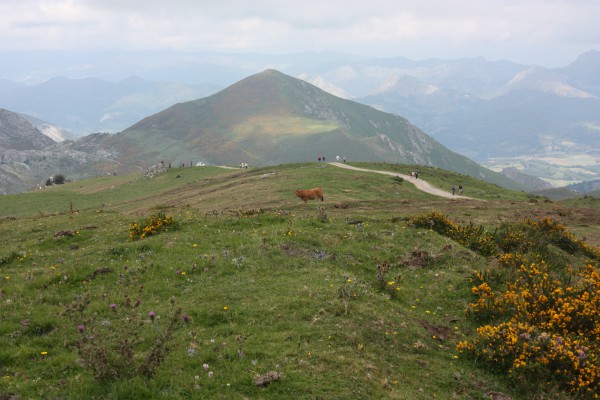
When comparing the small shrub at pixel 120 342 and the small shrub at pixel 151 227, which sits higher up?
the small shrub at pixel 151 227

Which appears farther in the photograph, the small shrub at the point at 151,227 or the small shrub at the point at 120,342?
the small shrub at the point at 151,227

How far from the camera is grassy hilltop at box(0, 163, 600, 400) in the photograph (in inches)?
352

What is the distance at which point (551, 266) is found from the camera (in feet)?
61.2

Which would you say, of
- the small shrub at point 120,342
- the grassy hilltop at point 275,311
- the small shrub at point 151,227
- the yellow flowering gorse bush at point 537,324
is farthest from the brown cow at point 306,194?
the small shrub at point 120,342

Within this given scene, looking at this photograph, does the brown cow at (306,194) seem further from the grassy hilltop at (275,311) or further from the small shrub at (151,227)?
the small shrub at (151,227)

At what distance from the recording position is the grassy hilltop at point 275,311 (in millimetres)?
8930

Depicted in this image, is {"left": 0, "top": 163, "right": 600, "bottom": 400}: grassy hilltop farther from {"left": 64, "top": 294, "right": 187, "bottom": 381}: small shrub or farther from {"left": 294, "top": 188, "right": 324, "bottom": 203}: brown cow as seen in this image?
{"left": 294, "top": 188, "right": 324, "bottom": 203}: brown cow

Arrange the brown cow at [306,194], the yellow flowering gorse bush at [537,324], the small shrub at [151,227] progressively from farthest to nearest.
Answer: the brown cow at [306,194]
the small shrub at [151,227]
the yellow flowering gorse bush at [537,324]

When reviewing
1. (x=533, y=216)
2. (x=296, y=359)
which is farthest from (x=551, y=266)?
(x=533, y=216)

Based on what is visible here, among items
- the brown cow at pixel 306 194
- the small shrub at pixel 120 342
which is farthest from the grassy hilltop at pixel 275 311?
the brown cow at pixel 306 194

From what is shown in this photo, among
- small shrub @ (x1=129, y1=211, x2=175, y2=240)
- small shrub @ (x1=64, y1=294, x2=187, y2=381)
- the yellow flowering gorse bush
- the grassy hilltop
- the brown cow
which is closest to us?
small shrub @ (x1=64, y1=294, x2=187, y2=381)

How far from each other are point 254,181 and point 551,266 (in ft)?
171

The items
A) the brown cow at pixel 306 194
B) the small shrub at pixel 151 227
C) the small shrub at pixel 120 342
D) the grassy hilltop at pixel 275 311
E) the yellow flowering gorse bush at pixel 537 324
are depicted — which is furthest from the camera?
the brown cow at pixel 306 194

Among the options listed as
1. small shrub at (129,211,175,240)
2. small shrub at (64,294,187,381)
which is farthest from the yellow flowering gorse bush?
small shrub at (129,211,175,240)
